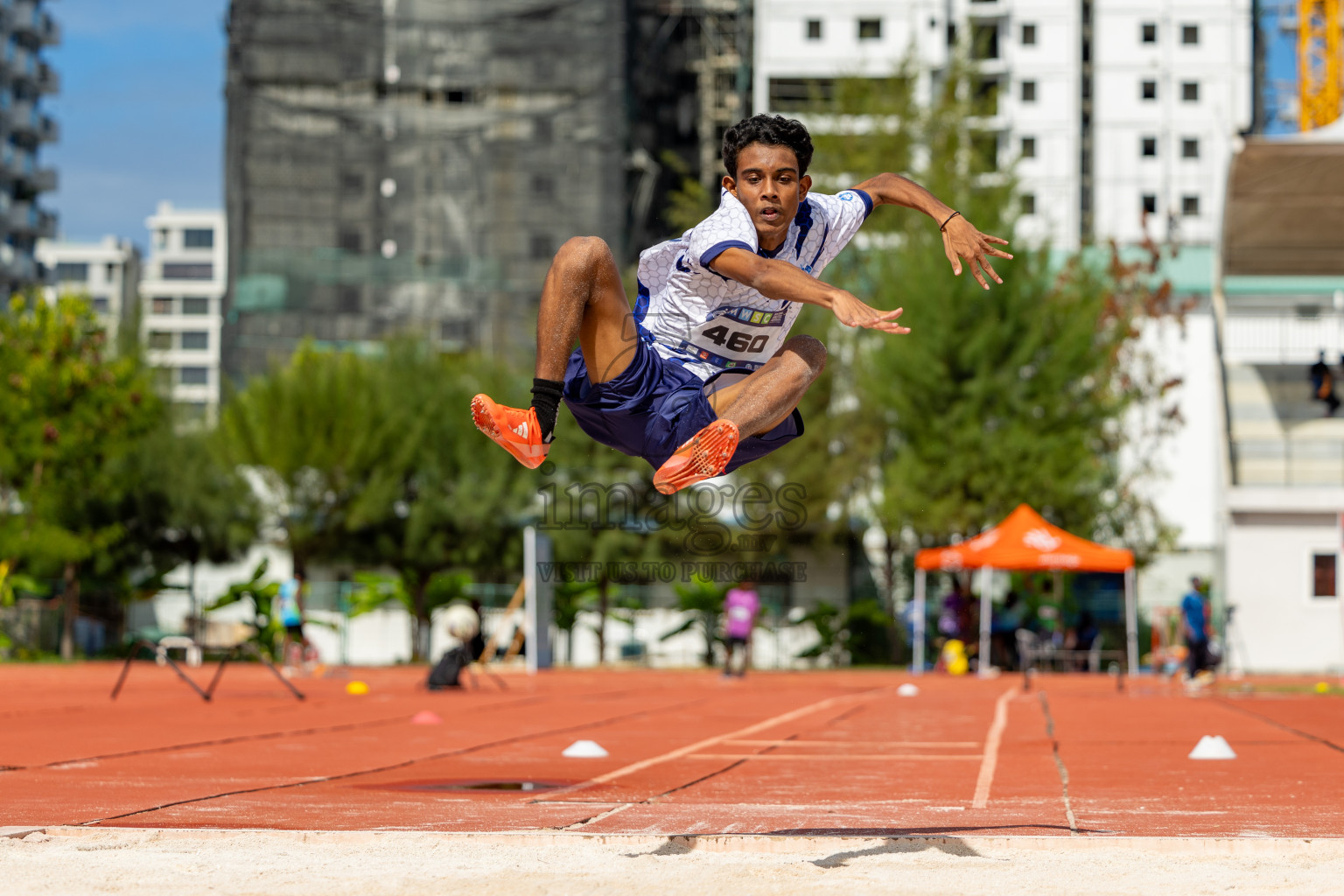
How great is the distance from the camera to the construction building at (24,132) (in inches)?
3369

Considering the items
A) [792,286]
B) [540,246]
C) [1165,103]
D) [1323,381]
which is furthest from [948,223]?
[1165,103]

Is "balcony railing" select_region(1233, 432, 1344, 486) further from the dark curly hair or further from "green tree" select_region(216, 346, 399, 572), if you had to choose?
the dark curly hair

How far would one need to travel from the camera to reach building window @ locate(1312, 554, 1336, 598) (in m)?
31.1

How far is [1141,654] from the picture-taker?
121ft

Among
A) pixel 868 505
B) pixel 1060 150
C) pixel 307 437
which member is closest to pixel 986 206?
pixel 868 505

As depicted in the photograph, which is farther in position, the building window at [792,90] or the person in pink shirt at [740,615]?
the building window at [792,90]

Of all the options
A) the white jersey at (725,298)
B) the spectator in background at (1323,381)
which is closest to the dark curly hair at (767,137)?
the white jersey at (725,298)

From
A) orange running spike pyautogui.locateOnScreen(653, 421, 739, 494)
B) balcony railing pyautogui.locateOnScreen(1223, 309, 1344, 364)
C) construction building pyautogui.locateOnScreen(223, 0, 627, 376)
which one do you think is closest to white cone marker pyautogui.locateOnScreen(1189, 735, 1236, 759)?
orange running spike pyautogui.locateOnScreen(653, 421, 739, 494)

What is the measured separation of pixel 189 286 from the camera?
420ft

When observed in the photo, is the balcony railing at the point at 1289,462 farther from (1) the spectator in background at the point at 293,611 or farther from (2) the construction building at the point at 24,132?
(2) the construction building at the point at 24,132

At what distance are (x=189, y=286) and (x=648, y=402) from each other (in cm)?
12895

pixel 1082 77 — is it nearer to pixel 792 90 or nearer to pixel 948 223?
pixel 792 90

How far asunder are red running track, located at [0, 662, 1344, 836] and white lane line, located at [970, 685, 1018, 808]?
Answer: 0.10 ft

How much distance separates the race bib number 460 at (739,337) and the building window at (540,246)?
49386 mm
